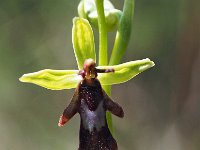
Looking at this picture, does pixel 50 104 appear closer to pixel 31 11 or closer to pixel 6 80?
pixel 6 80

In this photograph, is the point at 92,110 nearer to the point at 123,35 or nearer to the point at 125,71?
the point at 125,71

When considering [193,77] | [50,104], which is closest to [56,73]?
[193,77]

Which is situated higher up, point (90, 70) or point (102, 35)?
point (102, 35)

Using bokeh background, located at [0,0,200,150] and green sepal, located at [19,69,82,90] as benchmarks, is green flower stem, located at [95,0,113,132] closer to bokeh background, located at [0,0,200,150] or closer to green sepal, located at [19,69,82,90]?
green sepal, located at [19,69,82,90]

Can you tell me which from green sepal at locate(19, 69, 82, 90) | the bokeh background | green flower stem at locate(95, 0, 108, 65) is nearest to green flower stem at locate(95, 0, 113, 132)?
green flower stem at locate(95, 0, 108, 65)

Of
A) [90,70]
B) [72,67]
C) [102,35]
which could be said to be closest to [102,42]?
[102,35]
